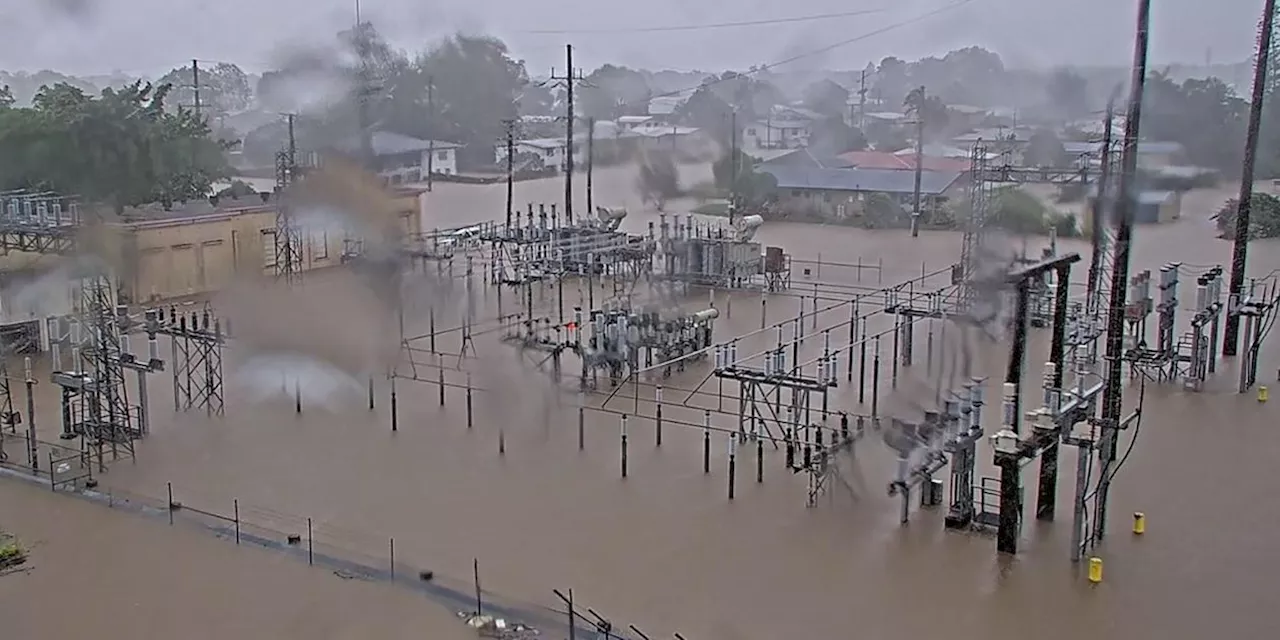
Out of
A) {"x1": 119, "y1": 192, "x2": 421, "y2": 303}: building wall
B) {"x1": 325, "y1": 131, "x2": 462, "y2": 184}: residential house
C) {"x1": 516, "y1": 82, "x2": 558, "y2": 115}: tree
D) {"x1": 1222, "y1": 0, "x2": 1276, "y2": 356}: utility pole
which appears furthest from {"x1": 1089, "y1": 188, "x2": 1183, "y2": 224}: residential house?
{"x1": 516, "y1": 82, "x2": 558, "y2": 115}: tree

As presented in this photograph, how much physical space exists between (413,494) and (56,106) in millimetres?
10283

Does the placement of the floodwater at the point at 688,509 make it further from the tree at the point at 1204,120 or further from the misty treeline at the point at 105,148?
the misty treeline at the point at 105,148

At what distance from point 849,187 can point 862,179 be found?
385 mm

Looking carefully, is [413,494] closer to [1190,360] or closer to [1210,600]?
[1210,600]

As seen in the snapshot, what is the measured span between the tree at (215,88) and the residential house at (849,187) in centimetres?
1131

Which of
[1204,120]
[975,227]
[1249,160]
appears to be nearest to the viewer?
[1249,160]

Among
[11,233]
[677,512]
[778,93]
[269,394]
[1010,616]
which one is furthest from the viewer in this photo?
[778,93]

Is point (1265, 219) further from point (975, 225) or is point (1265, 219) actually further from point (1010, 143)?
point (975, 225)

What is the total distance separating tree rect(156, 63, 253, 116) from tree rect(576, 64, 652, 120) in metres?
7.07

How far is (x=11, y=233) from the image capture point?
482 inches

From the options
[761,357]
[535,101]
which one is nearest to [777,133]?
[535,101]

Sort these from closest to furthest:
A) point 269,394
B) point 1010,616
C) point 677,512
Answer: point 1010,616, point 677,512, point 269,394

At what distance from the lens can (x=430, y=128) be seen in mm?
18188

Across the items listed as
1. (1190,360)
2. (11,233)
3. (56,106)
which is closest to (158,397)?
(11,233)
